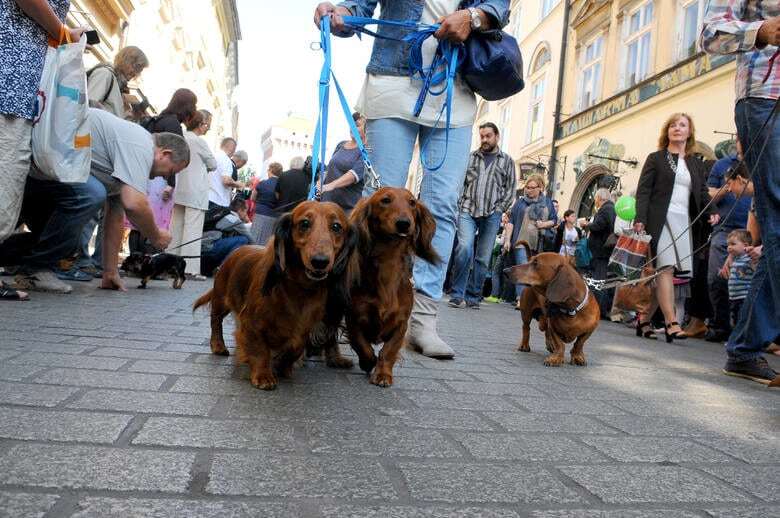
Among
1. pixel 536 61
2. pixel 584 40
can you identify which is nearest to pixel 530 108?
pixel 536 61

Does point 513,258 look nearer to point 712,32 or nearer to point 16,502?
point 712,32

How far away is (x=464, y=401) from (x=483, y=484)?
1.00 metres

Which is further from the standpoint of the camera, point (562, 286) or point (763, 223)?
point (562, 286)

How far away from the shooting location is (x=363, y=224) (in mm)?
2873

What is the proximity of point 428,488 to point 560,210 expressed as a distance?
1857 cm

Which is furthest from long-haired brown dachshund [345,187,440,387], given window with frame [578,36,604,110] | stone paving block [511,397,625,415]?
window with frame [578,36,604,110]

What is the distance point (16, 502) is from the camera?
1.18 m

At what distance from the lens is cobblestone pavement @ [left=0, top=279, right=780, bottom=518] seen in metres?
1.34

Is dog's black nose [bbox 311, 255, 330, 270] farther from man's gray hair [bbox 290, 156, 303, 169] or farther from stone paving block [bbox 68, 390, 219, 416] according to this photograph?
man's gray hair [bbox 290, 156, 303, 169]

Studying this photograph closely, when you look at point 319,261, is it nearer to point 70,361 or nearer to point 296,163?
point 70,361

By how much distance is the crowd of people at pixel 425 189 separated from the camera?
3514 mm

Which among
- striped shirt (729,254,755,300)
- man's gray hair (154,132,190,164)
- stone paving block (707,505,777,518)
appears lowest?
stone paving block (707,505,777,518)

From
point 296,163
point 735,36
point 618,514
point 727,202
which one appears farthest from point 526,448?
point 296,163

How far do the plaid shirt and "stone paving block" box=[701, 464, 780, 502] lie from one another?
2306mm
